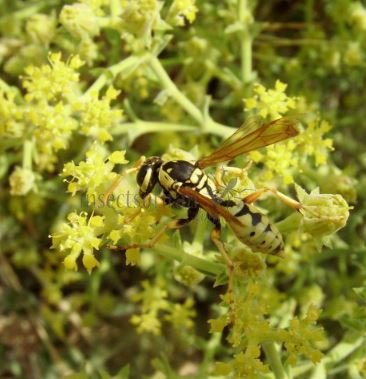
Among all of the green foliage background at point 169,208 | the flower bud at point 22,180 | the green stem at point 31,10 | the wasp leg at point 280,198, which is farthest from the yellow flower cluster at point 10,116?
the wasp leg at point 280,198

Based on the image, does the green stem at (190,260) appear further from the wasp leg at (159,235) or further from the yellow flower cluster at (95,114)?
the yellow flower cluster at (95,114)

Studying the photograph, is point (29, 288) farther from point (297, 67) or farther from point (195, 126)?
point (297, 67)

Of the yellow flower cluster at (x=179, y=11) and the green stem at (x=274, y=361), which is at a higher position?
the yellow flower cluster at (x=179, y=11)

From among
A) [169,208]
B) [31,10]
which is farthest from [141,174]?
[31,10]

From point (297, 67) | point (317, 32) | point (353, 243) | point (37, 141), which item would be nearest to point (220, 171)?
point (37, 141)

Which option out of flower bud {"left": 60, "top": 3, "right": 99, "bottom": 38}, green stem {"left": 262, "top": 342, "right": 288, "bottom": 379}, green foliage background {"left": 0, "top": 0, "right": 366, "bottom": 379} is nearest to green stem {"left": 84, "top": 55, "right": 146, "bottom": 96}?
green foliage background {"left": 0, "top": 0, "right": 366, "bottom": 379}

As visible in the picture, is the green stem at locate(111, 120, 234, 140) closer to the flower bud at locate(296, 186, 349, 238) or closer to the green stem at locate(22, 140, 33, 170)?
the green stem at locate(22, 140, 33, 170)
